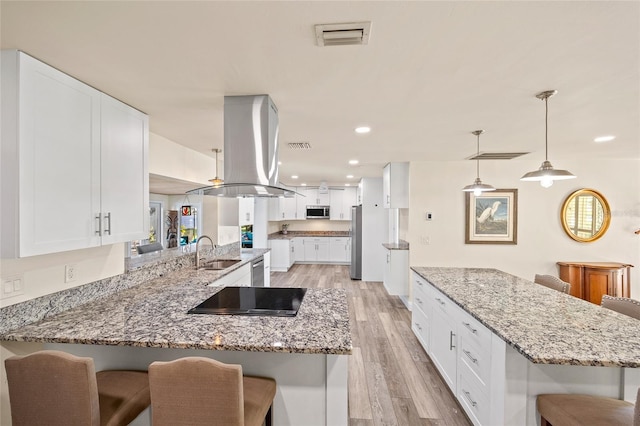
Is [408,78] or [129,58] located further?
[408,78]

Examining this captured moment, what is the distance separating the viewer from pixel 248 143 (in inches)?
81.7

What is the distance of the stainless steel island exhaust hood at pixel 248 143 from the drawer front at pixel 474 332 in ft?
5.40

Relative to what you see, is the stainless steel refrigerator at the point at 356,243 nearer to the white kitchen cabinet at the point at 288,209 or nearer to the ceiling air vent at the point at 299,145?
the white kitchen cabinet at the point at 288,209

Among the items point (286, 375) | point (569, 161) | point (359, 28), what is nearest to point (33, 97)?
point (359, 28)

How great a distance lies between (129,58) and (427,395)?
3222 mm

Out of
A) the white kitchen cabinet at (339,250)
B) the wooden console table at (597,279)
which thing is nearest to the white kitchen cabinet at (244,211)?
the white kitchen cabinet at (339,250)

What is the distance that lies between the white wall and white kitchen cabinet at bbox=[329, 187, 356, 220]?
3927mm

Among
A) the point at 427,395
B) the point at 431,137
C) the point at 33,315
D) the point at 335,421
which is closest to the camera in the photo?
the point at 335,421

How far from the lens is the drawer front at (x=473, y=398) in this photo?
1.81m

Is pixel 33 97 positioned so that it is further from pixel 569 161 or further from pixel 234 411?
pixel 569 161

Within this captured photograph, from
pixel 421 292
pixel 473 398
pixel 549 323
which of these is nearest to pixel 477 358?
pixel 473 398

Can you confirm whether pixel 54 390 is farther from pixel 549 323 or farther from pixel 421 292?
pixel 421 292

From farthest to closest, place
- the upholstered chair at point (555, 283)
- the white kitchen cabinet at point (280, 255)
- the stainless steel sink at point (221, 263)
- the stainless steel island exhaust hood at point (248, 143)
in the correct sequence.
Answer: the white kitchen cabinet at point (280, 255)
the stainless steel sink at point (221, 263)
the upholstered chair at point (555, 283)
the stainless steel island exhaust hood at point (248, 143)

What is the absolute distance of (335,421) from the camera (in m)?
1.56
